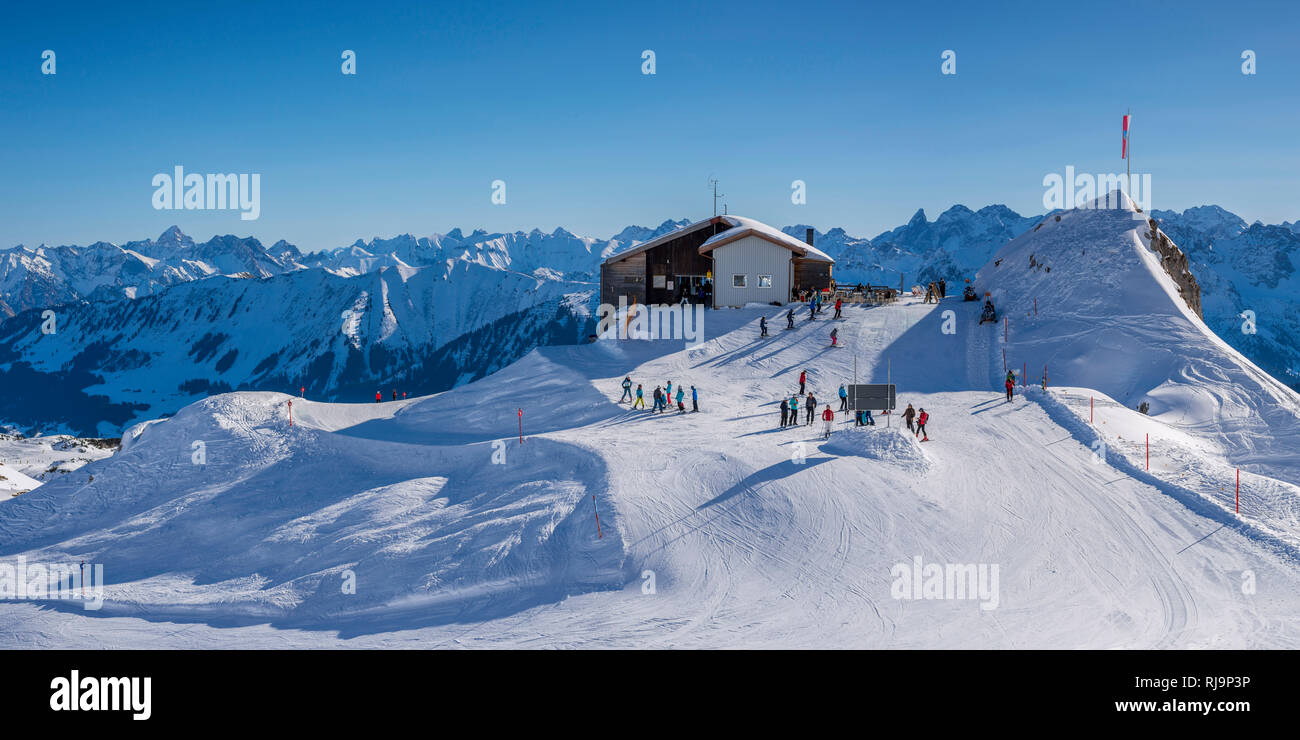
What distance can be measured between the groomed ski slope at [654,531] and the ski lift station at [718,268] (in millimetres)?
19480

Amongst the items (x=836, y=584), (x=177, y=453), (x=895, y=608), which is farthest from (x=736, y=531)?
(x=177, y=453)

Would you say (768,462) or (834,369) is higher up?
(834,369)

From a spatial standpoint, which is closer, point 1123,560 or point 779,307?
point 1123,560

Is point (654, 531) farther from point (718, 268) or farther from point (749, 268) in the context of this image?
point (749, 268)

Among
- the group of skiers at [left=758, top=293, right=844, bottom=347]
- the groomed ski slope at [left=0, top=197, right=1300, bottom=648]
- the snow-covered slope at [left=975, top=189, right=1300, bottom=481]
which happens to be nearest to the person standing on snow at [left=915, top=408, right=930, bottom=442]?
the groomed ski slope at [left=0, top=197, right=1300, bottom=648]

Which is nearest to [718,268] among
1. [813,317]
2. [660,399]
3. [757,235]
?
[757,235]

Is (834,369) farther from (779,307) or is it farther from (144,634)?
(144,634)

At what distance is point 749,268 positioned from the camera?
5272cm

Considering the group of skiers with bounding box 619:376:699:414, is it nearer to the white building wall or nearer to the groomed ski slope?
the groomed ski slope

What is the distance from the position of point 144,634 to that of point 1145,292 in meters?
51.0

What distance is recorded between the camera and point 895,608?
53.8ft

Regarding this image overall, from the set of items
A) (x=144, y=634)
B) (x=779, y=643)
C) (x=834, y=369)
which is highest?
(x=834, y=369)

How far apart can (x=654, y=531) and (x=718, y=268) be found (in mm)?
34591

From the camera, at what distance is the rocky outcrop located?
5005 cm
